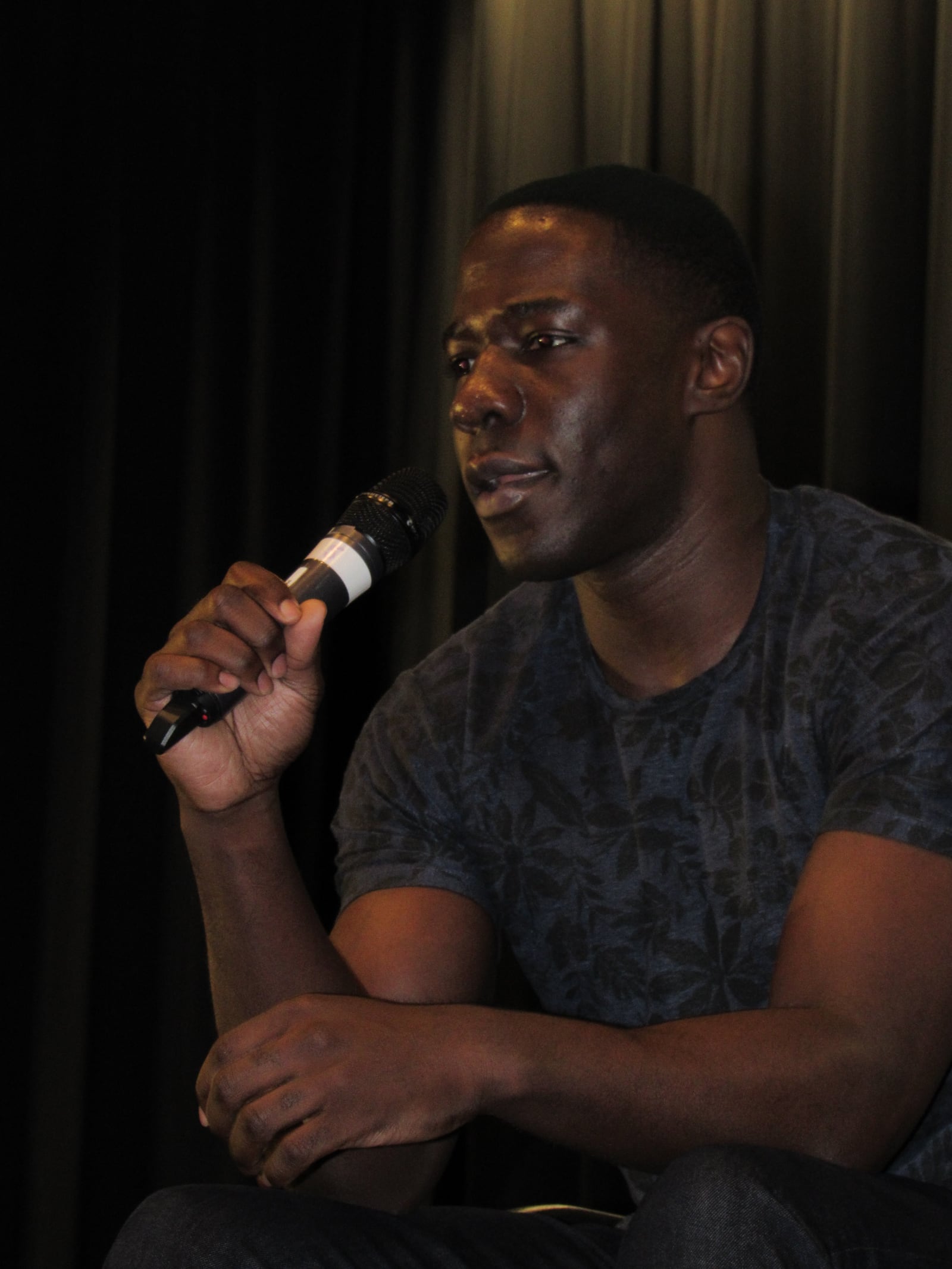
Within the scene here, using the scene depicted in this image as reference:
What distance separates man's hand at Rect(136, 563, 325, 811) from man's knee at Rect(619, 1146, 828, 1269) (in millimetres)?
527

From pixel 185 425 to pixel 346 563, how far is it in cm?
161

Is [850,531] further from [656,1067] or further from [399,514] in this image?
[656,1067]

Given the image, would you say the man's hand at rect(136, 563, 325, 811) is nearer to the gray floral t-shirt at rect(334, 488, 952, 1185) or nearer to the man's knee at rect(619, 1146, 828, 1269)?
the gray floral t-shirt at rect(334, 488, 952, 1185)

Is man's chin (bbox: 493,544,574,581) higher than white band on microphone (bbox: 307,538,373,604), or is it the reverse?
white band on microphone (bbox: 307,538,373,604)

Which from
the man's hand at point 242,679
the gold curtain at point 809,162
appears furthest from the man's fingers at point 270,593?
the gold curtain at point 809,162

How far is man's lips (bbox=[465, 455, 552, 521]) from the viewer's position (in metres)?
1.63

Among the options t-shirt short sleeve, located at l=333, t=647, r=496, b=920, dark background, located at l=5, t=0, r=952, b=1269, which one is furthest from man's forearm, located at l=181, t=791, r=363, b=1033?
dark background, located at l=5, t=0, r=952, b=1269

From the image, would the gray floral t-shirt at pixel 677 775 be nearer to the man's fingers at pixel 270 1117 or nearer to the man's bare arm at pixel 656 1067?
the man's bare arm at pixel 656 1067

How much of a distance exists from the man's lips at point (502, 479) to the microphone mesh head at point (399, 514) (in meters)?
0.16

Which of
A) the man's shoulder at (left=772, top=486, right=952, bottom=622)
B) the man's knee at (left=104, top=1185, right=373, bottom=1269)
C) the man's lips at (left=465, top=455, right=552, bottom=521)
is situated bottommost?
the man's knee at (left=104, top=1185, right=373, bottom=1269)

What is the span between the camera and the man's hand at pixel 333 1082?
109 centimetres

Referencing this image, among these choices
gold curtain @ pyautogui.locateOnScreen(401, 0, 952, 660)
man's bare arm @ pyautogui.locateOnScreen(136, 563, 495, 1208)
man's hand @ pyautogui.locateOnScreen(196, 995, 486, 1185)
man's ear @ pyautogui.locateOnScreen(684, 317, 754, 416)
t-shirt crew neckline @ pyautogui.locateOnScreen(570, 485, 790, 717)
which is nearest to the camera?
man's hand @ pyautogui.locateOnScreen(196, 995, 486, 1185)

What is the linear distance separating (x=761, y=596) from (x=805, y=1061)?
58 centimetres

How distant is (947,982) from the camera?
1249 mm
